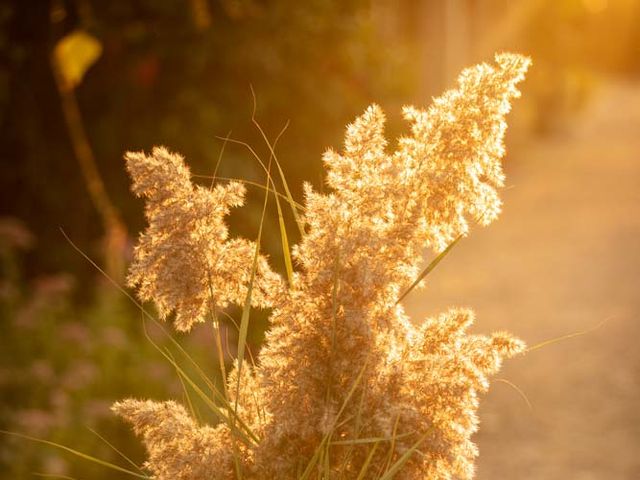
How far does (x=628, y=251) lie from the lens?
38.8 feet

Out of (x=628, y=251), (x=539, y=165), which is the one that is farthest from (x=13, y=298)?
(x=539, y=165)

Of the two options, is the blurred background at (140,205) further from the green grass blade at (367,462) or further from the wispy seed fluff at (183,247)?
the green grass blade at (367,462)

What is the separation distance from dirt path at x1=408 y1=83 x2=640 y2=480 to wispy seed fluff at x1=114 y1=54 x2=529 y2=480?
5.00 m

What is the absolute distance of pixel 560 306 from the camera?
9.75 m

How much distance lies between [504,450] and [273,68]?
294 centimetres

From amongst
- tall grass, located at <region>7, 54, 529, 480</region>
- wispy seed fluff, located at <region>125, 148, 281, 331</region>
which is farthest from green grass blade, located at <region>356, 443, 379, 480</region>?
wispy seed fluff, located at <region>125, 148, 281, 331</region>

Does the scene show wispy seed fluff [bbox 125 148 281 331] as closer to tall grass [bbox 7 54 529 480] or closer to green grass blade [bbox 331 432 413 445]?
tall grass [bbox 7 54 529 480]

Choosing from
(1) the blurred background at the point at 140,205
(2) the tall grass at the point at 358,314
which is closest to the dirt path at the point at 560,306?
(1) the blurred background at the point at 140,205

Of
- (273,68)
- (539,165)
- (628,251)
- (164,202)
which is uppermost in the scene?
(539,165)

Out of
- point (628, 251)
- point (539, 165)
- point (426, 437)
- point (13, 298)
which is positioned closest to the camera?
point (426, 437)

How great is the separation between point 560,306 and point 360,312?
8973 millimetres

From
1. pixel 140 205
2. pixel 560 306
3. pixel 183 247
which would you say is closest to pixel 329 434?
pixel 183 247

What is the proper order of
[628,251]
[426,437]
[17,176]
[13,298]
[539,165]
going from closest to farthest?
[426,437]
[13,298]
[17,176]
[628,251]
[539,165]

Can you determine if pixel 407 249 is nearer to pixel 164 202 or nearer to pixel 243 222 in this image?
pixel 164 202
